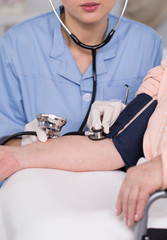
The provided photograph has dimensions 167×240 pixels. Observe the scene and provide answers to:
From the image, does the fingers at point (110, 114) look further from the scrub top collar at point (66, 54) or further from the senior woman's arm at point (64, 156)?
the scrub top collar at point (66, 54)

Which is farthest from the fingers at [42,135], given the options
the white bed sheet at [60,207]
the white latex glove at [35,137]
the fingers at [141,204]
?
the fingers at [141,204]

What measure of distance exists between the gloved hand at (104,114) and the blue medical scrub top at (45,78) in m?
0.24

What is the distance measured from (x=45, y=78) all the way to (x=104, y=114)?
39 centimetres

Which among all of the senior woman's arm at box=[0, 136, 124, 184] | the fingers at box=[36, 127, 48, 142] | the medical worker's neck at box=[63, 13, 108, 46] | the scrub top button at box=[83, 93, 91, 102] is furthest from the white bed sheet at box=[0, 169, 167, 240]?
the medical worker's neck at box=[63, 13, 108, 46]

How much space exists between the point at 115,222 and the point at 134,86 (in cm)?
90

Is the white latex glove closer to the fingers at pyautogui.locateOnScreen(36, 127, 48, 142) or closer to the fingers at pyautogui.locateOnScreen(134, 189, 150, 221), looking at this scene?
the fingers at pyautogui.locateOnScreen(36, 127, 48, 142)

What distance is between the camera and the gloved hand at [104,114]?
138 cm

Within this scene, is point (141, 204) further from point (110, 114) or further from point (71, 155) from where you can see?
point (110, 114)

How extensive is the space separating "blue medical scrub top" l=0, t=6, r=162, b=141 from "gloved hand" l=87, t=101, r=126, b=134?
9.3 inches

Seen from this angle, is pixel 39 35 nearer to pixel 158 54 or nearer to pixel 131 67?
pixel 131 67

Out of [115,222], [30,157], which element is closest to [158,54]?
[30,157]


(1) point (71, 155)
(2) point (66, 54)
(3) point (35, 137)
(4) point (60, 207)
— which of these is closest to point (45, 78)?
(2) point (66, 54)

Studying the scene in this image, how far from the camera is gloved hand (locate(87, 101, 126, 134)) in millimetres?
1378

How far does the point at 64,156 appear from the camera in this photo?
1.30m
